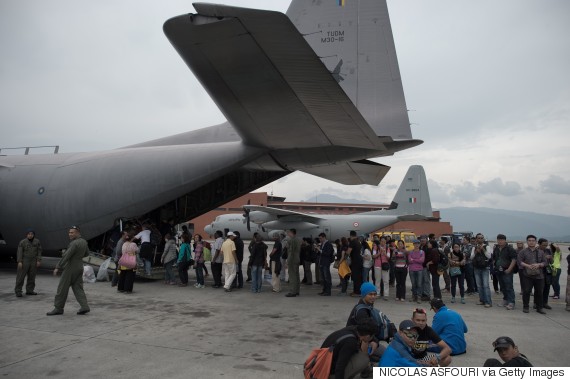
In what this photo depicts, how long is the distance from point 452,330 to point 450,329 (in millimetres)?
27

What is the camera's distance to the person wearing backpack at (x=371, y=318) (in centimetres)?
443

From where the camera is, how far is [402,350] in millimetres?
3686

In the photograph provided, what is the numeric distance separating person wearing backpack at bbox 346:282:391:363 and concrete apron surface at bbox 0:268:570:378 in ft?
3.11

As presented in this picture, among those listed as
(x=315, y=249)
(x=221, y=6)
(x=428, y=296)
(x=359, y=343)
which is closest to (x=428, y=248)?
(x=428, y=296)

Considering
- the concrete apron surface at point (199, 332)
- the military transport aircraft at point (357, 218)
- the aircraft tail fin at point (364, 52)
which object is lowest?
the concrete apron surface at point (199, 332)

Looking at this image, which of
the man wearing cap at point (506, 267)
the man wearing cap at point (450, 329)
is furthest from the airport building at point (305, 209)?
the man wearing cap at point (450, 329)

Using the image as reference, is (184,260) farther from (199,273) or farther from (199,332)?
(199,332)

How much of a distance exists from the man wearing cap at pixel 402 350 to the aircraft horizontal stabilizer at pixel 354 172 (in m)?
7.70

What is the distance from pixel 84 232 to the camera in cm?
1213

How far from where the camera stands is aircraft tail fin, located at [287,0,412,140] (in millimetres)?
8734

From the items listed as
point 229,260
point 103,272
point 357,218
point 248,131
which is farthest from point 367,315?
point 357,218

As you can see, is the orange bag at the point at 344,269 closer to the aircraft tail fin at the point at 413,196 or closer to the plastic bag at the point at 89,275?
the plastic bag at the point at 89,275

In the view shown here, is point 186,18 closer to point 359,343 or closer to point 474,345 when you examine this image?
point 359,343

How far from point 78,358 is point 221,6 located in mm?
4787
